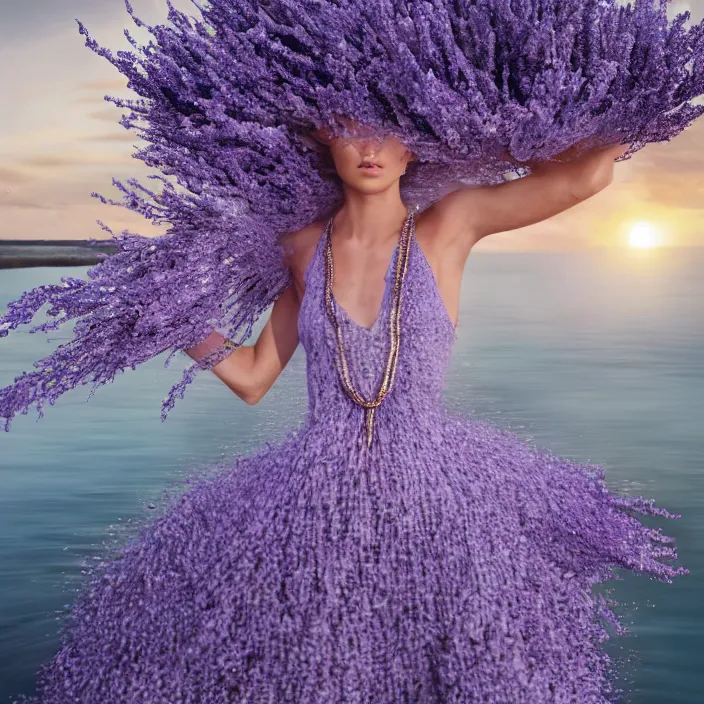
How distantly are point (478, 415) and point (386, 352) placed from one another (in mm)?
1107

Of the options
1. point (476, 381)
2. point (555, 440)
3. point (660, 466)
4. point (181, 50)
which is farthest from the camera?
point (476, 381)

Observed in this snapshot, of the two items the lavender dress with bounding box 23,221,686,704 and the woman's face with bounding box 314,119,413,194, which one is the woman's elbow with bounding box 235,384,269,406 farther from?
the woman's face with bounding box 314,119,413,194

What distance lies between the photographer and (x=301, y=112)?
263 cm

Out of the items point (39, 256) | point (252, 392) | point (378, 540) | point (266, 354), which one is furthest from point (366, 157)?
point (39, 256)

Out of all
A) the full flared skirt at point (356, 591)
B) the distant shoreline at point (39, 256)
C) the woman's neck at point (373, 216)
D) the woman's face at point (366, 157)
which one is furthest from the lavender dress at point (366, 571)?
the distant shoreline at point (39, 256)

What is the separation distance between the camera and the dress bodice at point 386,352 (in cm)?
271

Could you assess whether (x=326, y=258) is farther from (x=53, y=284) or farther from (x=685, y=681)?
(x=685, y=681)

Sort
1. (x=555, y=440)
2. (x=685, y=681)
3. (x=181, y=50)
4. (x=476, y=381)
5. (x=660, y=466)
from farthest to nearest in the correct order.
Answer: (x=476, y=381), (x=555, y=440), (x=660, y=466), (x=685, y=681), (x=181, y=50)

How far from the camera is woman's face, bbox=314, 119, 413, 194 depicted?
2.69m

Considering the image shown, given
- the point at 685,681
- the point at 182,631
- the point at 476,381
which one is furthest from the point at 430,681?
the point at 476,381

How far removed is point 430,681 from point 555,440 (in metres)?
2.83

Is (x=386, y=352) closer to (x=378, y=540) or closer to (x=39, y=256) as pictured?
(x=378, y=540)

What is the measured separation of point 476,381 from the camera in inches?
259

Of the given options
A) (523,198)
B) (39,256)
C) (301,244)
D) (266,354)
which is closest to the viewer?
(523,198)
